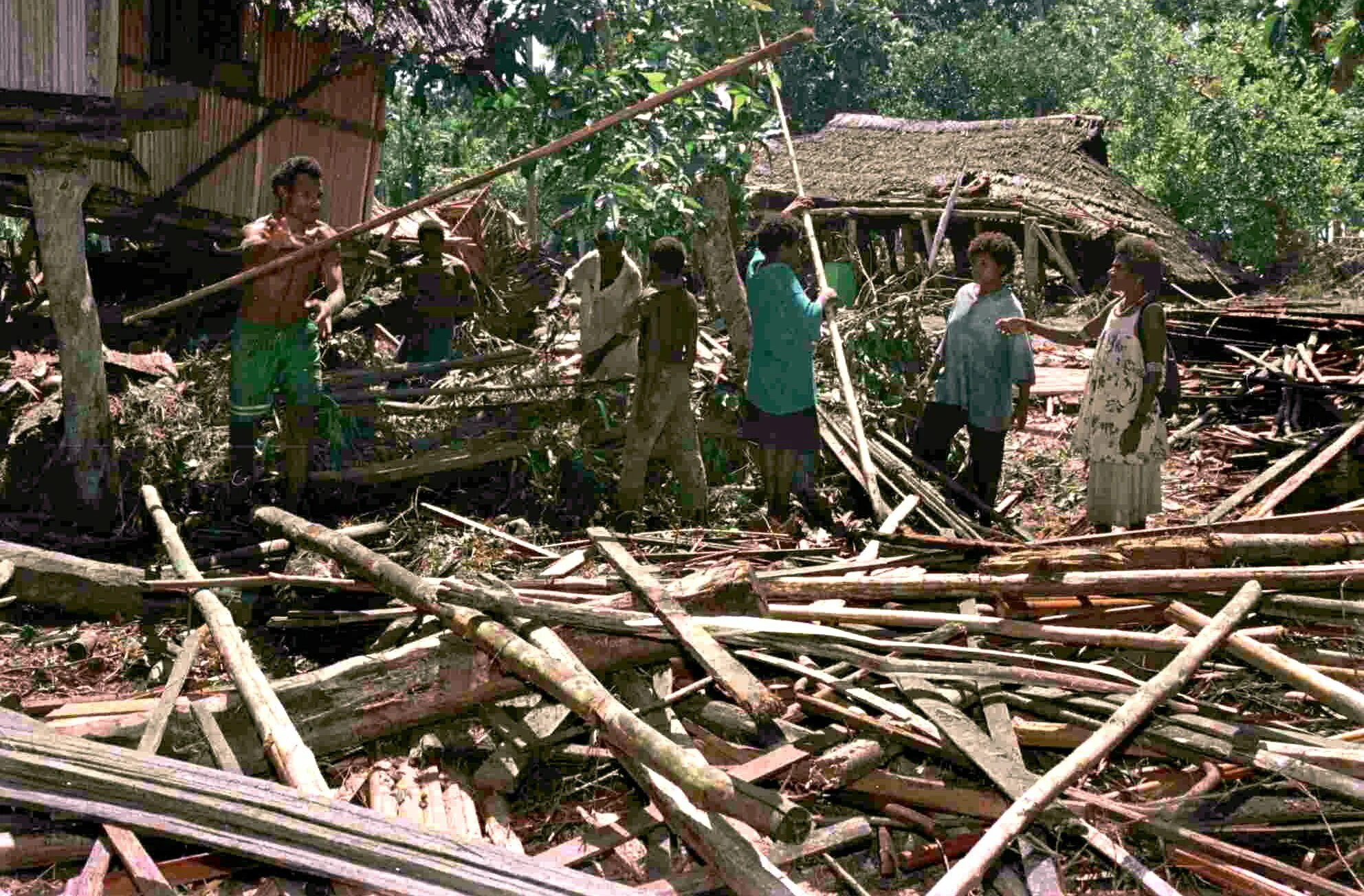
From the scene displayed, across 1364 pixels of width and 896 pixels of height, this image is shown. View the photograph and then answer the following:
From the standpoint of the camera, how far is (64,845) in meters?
3.53

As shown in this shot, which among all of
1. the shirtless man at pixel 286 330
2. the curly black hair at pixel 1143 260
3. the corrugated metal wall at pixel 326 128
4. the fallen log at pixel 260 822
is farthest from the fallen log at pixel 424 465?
the corrugated metal wall at pixel 326 128

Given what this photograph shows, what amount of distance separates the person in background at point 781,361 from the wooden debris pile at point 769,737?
2.09m

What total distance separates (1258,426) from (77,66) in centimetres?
897

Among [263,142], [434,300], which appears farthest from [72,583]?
[263,142]

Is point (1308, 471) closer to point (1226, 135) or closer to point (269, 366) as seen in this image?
point (269, 366)

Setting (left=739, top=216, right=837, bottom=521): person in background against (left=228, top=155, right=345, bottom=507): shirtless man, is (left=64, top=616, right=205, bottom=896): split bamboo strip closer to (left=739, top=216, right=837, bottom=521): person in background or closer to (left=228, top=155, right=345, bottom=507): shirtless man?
(left=228, top=155, right=345, bottom=507): shirtless man

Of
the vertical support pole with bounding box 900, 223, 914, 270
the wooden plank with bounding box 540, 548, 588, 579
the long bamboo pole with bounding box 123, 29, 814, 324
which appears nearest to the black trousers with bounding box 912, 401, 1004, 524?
the long bamboo pole with bounding box 123, 29, 814, 324

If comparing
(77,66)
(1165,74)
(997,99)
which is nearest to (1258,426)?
(77,66)

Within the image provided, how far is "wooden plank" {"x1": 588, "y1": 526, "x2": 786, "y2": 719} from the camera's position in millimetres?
3725

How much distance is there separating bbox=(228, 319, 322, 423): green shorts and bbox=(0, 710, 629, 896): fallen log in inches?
144

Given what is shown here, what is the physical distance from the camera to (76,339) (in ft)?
24.7

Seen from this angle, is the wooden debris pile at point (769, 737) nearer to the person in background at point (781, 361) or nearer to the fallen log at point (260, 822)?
the fallen log at point (260, 822)

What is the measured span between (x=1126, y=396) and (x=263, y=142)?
771 centimetres

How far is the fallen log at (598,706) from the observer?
3312 mm
